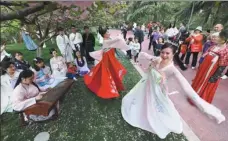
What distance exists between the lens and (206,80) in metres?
3.25

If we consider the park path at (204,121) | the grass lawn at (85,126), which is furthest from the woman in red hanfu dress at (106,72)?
the park path at (204,121)

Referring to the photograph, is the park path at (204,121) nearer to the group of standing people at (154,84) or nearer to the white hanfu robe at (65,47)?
the group of standing people at (154,84)

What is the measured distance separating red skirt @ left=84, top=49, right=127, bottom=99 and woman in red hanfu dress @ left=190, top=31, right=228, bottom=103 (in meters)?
1.74

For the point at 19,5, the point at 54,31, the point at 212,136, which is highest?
the point at 19,5

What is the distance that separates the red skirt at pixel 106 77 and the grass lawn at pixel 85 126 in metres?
0.23

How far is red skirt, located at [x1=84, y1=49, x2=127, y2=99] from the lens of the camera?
151 inches

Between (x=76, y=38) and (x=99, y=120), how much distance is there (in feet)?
12.1

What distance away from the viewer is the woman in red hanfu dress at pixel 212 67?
2.92 m

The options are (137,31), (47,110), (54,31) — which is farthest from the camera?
(137,31)

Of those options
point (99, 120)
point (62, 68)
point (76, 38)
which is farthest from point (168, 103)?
point (76, 38)

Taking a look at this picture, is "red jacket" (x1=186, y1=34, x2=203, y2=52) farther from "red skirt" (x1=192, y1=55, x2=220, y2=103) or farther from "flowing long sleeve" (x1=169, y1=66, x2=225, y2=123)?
"flowing long sleeve" (x1=169, y1=66, x2=225, y2=123)

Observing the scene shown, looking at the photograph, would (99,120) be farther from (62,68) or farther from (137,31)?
(137,31)

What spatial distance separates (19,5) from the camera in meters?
1.75

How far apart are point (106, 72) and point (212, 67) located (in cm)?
214
